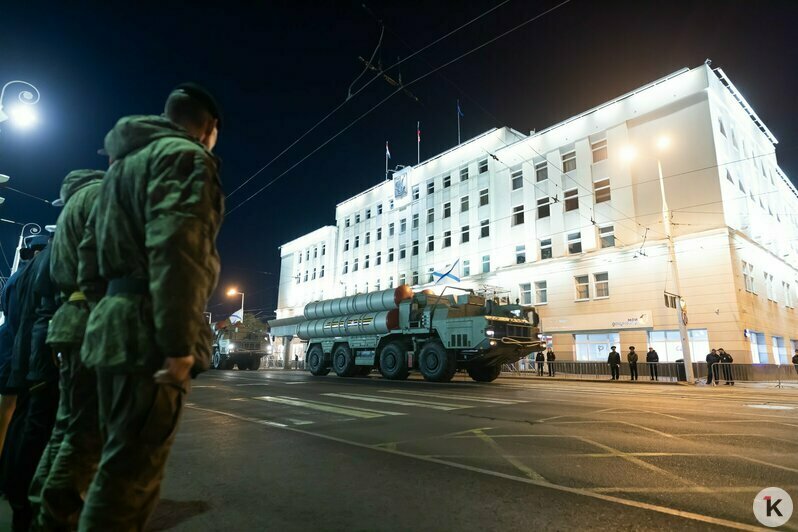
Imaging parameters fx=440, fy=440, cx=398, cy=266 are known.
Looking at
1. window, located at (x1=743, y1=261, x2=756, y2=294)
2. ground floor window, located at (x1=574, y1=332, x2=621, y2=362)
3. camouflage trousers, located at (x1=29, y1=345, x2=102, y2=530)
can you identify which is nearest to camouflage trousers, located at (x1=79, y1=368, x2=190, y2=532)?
camouflage trousers, located at (x1=29, y1=345, x2=102, y2=530)

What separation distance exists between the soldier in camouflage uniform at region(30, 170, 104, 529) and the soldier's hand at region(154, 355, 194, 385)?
0.86 m

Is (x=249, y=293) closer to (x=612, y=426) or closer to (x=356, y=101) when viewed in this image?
(x=356, y=101)

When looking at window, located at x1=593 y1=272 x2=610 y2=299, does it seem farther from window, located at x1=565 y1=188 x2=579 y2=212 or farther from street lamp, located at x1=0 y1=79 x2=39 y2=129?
street lamp, located at x1=0 y1=79 x2=39 y2=129

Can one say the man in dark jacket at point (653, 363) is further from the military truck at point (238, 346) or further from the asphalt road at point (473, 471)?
the military truck at point (238, 346)

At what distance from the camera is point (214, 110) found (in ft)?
8.04

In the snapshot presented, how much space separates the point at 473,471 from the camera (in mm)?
3898

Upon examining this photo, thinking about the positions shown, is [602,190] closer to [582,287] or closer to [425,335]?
[582,287]

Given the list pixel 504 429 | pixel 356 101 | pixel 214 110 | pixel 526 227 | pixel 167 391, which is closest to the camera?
pixel 167 391

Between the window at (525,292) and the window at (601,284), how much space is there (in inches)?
172

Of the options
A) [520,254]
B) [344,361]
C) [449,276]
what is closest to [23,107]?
[344,361]

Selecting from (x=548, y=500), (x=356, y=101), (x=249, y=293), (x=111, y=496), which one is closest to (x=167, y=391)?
(x=111, y=496)

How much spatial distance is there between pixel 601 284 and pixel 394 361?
15951 mm

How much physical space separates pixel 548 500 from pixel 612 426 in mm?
3638

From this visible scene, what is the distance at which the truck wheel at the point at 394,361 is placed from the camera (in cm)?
1714
